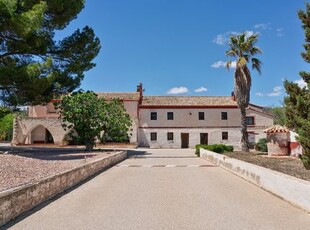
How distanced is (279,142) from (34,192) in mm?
21034

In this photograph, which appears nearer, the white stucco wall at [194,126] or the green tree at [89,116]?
the green tree at [89,116]

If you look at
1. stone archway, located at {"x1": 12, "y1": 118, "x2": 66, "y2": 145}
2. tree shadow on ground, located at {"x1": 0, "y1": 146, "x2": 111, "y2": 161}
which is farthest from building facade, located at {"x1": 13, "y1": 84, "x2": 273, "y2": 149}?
tree shadow on ground, located at {"x1": 0, "y1": 146, "x2": 111, "y2": 161}

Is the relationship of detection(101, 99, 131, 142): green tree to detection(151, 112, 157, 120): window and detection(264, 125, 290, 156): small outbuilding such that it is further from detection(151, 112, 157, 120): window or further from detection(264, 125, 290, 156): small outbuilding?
detection(151, 112, 157, 120): window

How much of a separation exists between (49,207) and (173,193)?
366cm

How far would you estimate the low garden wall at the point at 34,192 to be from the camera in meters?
6.94

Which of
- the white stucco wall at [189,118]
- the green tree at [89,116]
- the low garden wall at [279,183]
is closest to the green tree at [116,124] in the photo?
the green tree at [89,116]

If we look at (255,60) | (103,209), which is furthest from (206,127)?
(103,209)

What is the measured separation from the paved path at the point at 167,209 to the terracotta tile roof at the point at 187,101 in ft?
129

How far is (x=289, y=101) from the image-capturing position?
1116 centimetres

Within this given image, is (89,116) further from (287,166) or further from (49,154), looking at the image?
(287,166)

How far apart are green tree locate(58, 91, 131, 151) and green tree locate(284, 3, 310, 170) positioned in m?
21.7

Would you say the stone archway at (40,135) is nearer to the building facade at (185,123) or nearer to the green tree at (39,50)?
the building facade at (185,123)

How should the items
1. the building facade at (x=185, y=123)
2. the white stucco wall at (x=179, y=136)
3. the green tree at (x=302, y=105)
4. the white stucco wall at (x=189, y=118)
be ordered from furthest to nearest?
the white stucco wall at (x=189, y=118), the building facade at (x=185, y=123), the white stucco wall at (x=179, y=136), the green tree at (x=302, y=105)

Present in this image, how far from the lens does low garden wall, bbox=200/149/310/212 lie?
27.2 ft
